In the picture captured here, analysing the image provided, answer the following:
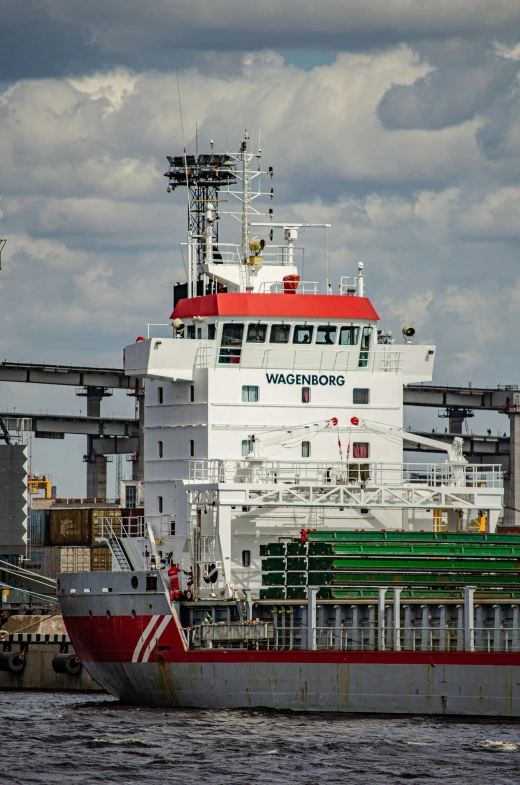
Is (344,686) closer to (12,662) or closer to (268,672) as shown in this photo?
(268,672)

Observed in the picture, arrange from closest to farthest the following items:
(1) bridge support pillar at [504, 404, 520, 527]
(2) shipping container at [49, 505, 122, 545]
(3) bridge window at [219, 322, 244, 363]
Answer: (3) bridge window at [219, 322, 244, 363], (2) shipping container at [49, 505, 122, 545], (1) bridge support pillar at [504, 404, 520, 527]

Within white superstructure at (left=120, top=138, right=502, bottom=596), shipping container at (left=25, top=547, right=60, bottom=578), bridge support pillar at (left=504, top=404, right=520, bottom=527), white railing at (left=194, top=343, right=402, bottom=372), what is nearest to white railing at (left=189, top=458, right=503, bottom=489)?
white superstructure at (left=120, top=138, right=502, bottom=596)

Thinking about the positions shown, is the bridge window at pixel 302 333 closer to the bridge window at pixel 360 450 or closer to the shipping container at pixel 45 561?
the bridge window at pixel 360 450

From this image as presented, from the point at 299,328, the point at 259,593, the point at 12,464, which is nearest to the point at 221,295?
the point at 299,328

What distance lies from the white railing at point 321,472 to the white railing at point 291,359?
3154 mm

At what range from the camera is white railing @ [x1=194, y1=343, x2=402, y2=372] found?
50125mm

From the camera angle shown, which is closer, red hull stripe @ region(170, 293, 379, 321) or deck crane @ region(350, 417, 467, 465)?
deck crane @ region(350, 417, 467, 465)

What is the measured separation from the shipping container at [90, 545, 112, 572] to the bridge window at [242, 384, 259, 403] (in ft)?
99.8

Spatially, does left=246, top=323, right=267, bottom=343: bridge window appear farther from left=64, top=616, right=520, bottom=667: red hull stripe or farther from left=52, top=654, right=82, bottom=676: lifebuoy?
left=52, top=654, right=82, bottom=676: lifebuoy

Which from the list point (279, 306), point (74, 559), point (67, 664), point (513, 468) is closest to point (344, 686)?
point (279, 306)

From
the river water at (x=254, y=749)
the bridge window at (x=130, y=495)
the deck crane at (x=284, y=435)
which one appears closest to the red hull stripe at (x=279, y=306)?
the deck crane at (x=284, y=435)

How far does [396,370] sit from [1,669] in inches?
796

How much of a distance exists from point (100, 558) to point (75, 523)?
4399 mm

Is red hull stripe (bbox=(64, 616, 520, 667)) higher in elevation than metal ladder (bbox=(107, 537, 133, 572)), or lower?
lower
